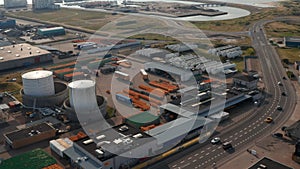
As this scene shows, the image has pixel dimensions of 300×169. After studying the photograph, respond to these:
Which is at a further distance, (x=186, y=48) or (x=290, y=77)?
(x=186, y=48)

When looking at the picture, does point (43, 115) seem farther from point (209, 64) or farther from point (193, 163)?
point (209, 64)

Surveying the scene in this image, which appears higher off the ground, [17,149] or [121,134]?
[121,134]

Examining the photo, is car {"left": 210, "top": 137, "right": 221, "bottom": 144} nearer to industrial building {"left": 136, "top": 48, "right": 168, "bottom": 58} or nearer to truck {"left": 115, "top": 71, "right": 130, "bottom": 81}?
truck {"left": 115, "top": 71, "right": 130, "bottom": 81}

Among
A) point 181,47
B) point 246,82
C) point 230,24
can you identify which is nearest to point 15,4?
point 230,24

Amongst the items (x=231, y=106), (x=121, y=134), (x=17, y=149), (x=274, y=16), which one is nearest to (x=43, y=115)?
(x=17, y=149)

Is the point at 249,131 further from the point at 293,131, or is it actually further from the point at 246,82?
the point at 246,82

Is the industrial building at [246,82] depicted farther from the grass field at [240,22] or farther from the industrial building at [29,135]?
the grass field at [240,22]

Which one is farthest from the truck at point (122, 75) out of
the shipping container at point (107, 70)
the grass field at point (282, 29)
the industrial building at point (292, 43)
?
the grass field at point (282, 29)

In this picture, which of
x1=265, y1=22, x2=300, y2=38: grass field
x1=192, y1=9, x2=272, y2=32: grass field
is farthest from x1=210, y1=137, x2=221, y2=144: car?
x1=192, y1=9, x2=272, y2=32: grass field
